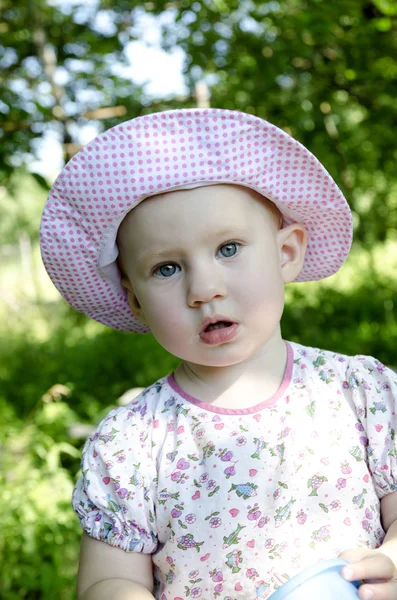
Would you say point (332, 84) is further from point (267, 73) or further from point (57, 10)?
point (57, 10)

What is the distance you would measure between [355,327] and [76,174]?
14.9ft

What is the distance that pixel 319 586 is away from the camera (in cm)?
103

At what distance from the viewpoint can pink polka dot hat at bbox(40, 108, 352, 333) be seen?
4.42ft

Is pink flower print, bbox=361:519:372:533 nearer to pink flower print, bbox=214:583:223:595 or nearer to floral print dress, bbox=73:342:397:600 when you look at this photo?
floral print dress, bbox=73:342:397:600

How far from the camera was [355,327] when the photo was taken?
5637 millimetres

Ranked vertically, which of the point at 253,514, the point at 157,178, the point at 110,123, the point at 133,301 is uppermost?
the point at 157,178

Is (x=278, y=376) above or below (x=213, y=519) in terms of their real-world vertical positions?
above

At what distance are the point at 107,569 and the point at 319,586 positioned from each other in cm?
52

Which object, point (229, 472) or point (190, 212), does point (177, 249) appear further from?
point (229, 472)

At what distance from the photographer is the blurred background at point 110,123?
3.02 metres

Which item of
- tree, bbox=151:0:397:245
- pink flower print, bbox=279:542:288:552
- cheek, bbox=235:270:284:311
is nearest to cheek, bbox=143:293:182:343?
cheek, bbox=235:270:284:311

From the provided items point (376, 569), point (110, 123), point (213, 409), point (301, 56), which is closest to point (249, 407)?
point (213, 409)

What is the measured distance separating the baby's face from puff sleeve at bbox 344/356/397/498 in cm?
24

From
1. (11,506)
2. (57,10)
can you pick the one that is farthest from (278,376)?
(57,10)
